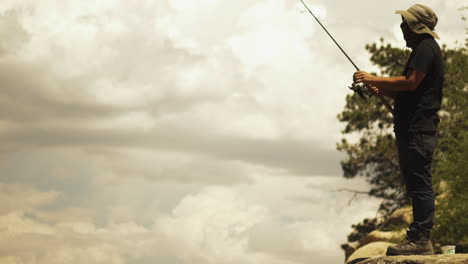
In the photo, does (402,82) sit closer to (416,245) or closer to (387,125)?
(416,245)

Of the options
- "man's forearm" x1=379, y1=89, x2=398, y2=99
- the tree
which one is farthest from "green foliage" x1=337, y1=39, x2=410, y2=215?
"man's forearm" x1=379, y1=89, x2=398, y2=99

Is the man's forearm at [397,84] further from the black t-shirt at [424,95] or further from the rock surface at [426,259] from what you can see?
the rock surface at [426,259]

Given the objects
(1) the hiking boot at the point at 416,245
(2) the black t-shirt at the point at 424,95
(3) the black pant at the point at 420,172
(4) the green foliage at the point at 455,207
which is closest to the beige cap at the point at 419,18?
(2) the black t-shirt at the point at 424,95

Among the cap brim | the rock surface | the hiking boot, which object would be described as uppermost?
the cap brim

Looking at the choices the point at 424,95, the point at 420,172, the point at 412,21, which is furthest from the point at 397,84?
the point at 420,172

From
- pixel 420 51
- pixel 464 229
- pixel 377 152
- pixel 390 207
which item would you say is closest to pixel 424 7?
pixel 420 51

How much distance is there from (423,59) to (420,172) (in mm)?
1120

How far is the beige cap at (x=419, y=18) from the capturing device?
623 centimetres

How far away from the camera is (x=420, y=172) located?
241 inches

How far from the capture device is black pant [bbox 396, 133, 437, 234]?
6074mm

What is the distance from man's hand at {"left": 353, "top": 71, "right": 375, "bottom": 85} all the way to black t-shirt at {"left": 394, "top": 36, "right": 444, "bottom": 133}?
348 millimetres

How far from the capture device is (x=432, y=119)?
20.1 ft

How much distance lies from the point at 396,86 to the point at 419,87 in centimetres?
25

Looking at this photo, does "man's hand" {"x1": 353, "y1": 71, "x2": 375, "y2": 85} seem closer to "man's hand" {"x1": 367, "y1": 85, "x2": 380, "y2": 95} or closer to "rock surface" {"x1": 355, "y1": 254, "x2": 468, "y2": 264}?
"man's hand" {"x1": 367, "y1": 85, "x2": 380, "y2": 95}
